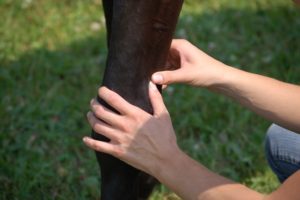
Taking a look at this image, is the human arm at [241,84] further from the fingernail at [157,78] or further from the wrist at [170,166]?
the wrist at [170,166]

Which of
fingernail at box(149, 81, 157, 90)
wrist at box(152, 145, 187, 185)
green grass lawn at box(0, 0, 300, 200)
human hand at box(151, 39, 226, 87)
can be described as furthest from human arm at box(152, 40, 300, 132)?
green grass lawn at box(0, 0, 300, 200)

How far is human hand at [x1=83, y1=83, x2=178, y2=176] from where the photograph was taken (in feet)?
4.11

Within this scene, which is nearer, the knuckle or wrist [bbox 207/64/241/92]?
the knuckle

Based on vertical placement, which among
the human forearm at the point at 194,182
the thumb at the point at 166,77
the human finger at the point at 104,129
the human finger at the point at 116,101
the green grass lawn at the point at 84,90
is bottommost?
the green grass lawn at the point at 84,90

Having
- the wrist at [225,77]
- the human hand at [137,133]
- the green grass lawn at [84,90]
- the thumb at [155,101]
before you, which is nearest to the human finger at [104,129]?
the human hand at [137,133]

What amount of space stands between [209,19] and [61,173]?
1.36m

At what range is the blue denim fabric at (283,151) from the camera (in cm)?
169

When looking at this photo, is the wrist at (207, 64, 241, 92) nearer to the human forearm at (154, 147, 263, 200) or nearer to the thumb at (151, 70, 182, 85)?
the thumb at (151, 70, 182, 85)

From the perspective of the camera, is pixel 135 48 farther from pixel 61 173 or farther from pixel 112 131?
pixel 61 173

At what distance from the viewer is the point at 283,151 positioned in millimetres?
1713

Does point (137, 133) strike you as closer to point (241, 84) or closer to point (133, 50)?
point (133, 50)

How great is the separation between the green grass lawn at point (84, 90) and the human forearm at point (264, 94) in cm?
60

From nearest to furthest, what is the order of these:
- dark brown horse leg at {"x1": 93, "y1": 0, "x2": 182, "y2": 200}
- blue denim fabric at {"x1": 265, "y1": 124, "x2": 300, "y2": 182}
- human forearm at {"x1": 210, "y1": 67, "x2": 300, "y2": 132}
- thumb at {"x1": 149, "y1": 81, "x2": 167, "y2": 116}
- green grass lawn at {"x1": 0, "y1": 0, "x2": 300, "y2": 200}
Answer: dark brown horse leg at {"x1": 93, "y1": 0, "x2": 182, "y2": 200} < thumb at {"x1": 149, "y1": 81, "x2": 167, "y2": 116} < human forearm at {"x1": 210, "y1": 67, "x2": 300, "y2": 132} < blue denim fabric at {"x1": 265, "y1": 124, "x2": 300, "y2": 182} < green grass lawn at {"x1": 0, "y1": 0, "x2": 300, "y2": 200}

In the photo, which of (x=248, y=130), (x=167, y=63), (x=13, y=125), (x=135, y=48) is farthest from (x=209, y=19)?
(x=135, y=48)
